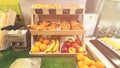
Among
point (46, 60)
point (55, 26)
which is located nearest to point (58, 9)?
point (55, 26)

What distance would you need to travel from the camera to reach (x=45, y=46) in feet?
4.70

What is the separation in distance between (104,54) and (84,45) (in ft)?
0.66

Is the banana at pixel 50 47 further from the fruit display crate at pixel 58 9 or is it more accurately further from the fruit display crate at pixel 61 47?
the fruit display crate at pixel 58 9

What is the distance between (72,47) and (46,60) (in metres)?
Result: 0.24

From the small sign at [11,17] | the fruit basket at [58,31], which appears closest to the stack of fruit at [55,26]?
the fruit basket at [58,31]

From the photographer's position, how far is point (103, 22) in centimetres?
166

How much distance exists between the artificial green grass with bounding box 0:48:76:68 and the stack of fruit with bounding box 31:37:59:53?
6 cm

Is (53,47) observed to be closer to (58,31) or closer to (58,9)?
(58,31)

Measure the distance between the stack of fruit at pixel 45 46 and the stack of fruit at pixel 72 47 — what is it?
64mm

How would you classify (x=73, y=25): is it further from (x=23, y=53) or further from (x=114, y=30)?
(x=23, y=53)

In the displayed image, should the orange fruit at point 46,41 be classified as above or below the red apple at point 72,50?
above

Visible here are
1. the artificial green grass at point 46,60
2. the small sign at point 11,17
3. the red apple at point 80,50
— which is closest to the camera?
the artificial green grass at point 46,60

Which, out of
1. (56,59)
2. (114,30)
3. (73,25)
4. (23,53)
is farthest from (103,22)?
(23,53)

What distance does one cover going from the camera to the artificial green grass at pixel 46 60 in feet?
4.17
